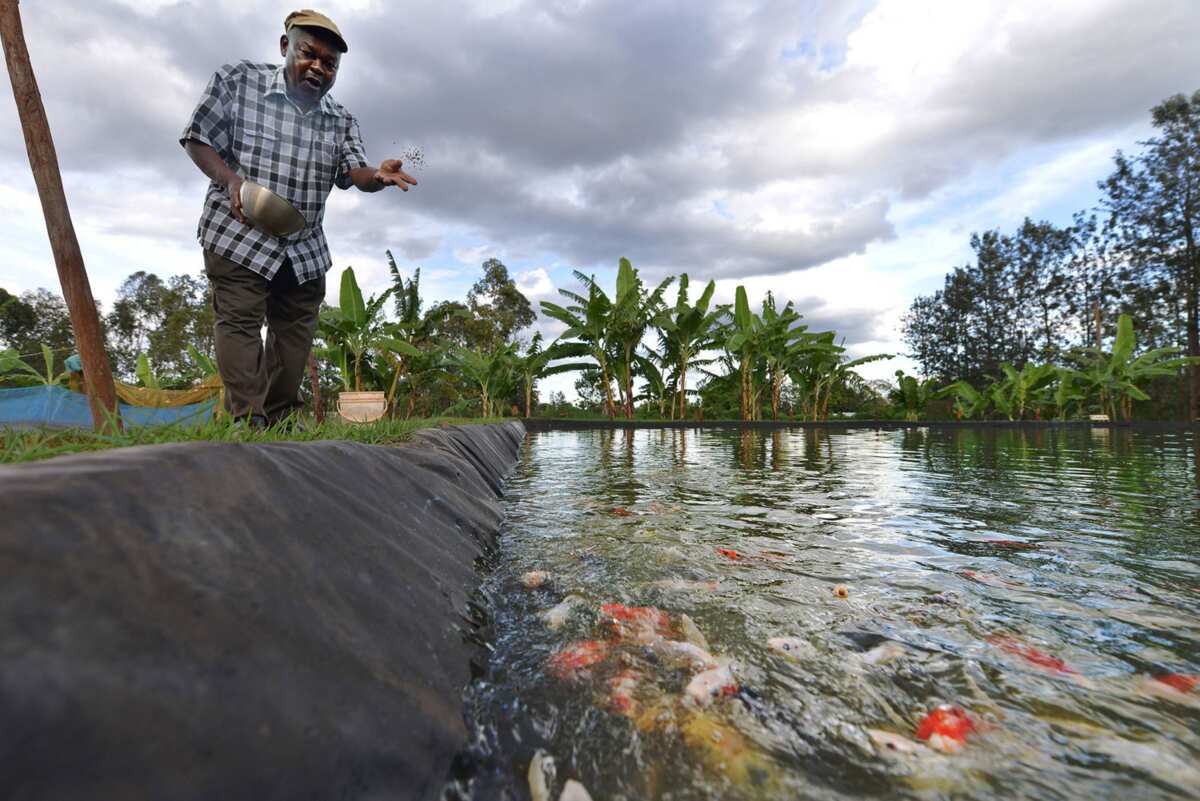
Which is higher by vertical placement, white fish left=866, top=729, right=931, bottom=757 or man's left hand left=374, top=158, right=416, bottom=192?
man's left hand left=374, top=158, right=416, bottom=192

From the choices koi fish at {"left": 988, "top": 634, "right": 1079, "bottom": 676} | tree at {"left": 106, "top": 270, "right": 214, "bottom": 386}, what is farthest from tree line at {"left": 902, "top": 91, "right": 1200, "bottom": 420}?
tree at {"left": 106, "top": 270, "right": 214, "bottom": 386}

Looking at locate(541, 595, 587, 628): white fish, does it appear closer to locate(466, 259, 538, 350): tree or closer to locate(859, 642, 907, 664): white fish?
locate(859, 642, 907, 664): white fish

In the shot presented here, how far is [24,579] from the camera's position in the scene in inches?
18.6

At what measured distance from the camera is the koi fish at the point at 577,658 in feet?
3.43

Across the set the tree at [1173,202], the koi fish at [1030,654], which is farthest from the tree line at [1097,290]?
the koi fish at [1030,654]

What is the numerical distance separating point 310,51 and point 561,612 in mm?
2288

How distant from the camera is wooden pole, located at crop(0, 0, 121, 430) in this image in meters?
2.00

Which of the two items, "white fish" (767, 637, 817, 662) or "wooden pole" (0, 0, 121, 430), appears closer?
"white fish" (767, 637, 817, 662)

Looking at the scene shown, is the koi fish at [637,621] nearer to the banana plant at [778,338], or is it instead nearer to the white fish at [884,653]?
the white fish at [884,653]

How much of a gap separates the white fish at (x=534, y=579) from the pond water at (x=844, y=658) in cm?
2

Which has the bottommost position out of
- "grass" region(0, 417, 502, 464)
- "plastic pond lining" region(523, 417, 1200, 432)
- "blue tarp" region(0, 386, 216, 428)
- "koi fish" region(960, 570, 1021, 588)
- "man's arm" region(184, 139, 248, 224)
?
"koi fish" region(960, 570, 1021, 588)

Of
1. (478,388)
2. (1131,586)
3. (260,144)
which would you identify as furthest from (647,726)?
(478,388)

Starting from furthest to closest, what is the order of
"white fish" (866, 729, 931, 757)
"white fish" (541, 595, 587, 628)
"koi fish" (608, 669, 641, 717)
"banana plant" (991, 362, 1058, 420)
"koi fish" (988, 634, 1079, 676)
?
"banana plant" (991, 362, 1058, 420) < "white fish" (541, 595, 587, 628) < "koi fish" (988, 634, 1079, 676) < "koi fish" (608, 669, 641, 717) < "white fish" (866, 729, 931, 757)

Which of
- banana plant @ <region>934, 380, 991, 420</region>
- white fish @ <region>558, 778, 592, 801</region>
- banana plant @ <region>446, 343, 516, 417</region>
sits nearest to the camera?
white fish @ <region>558, 778, 592, 801</region>
